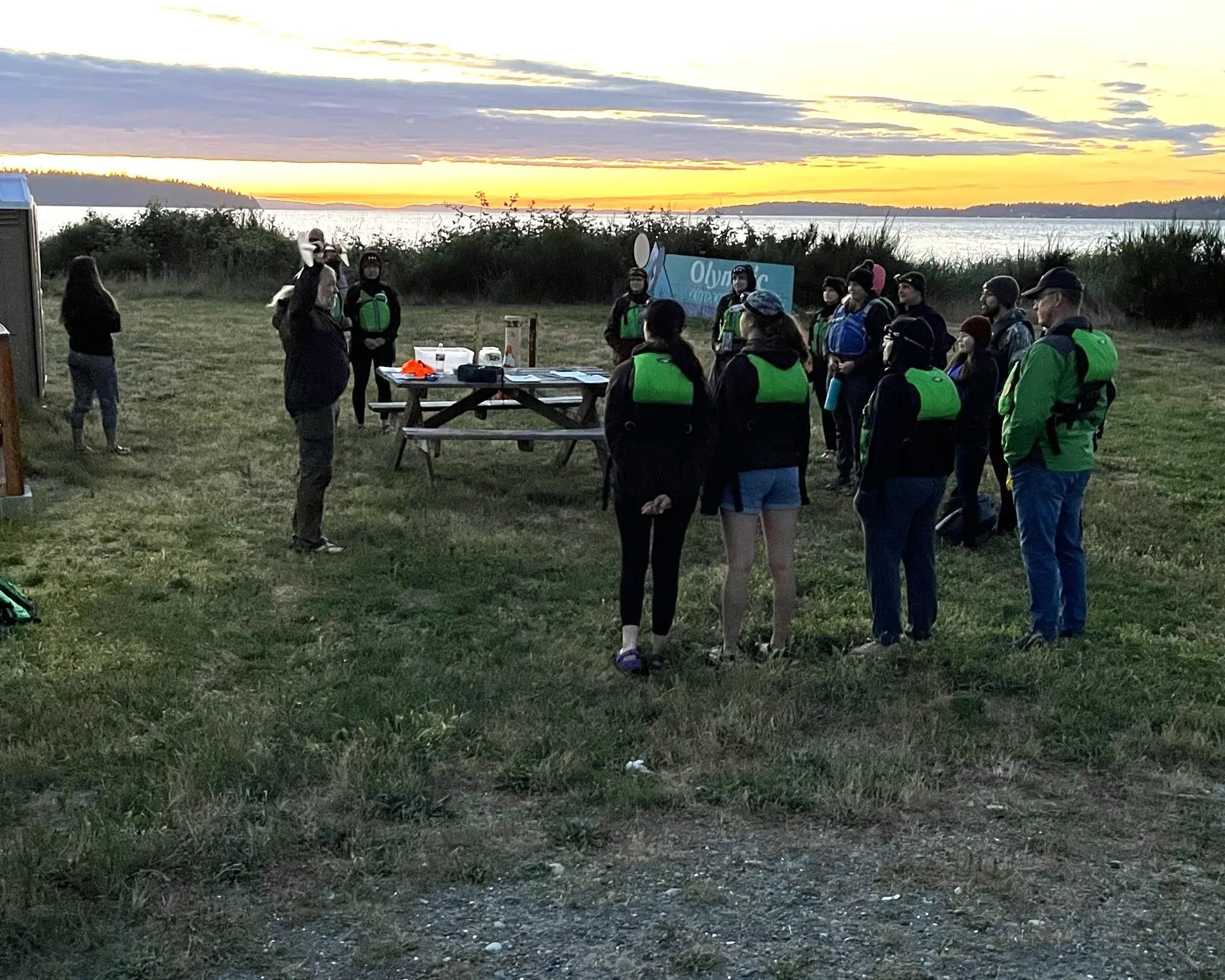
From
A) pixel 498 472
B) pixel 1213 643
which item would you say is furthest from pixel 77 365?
pixel 1213 643

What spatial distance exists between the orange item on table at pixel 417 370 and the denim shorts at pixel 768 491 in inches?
201

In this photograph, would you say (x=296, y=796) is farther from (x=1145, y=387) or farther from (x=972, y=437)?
(x=1145, y=387)

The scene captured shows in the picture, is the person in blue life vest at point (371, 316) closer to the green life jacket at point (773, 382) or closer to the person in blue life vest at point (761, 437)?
the person in blue life vest at point (761, 437)

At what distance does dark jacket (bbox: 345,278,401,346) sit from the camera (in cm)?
1194

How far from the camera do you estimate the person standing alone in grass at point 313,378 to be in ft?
24.6

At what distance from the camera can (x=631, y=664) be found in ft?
19.7

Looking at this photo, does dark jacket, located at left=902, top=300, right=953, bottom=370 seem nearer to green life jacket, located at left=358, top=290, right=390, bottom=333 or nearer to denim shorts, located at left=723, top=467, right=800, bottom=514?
denim shorts, located at left=723, top=467, right=800, bottom=514

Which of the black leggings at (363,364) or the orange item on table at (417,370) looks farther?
the black leggings at (363,364)

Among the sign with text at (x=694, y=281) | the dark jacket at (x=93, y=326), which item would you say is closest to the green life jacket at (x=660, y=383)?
the dark jacket at (x=93, y=326)

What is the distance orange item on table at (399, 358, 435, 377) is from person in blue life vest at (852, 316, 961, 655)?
514 centimetres

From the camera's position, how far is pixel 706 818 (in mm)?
4566

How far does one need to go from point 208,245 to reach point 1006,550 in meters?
28.2

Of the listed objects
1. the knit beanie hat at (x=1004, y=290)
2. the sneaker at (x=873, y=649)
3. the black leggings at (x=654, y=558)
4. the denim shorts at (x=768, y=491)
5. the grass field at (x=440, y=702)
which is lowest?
the grass field at (x=440, y=702)

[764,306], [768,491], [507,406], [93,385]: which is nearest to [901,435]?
[768,491]
